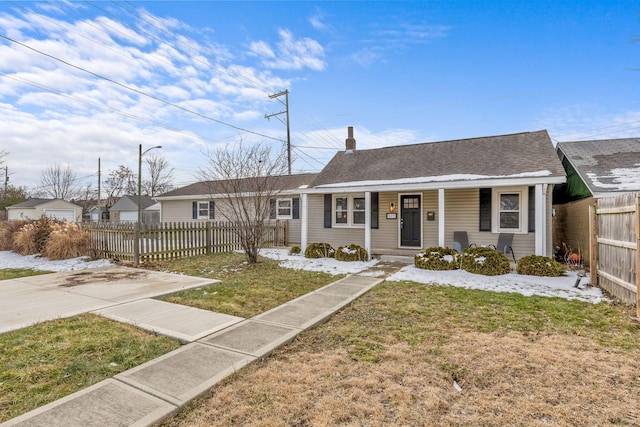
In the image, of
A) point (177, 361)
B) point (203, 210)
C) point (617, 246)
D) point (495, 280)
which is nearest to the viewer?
point (177, 361)

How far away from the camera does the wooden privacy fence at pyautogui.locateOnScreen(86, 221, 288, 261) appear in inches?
375

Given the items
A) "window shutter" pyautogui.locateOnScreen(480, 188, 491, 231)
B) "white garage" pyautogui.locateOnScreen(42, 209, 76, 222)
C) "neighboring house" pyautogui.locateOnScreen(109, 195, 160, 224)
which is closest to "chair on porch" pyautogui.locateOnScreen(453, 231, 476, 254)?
"window shutter" pyautogui.locateOnScreen(480, 188, 491, 231)

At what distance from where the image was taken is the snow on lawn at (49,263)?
8914 millimetres

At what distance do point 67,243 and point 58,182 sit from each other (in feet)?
146

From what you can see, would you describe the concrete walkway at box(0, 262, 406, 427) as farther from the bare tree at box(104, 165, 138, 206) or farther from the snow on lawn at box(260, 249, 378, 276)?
the bare tree at box(104, 165, 138, 206)

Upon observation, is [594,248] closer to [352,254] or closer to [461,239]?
[461,239]

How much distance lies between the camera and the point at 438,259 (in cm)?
849

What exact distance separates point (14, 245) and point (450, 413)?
15.4 metres

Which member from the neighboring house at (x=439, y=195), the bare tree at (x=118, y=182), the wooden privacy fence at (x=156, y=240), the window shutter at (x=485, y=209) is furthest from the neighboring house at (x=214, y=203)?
the bare tree at (x=118, y=182)

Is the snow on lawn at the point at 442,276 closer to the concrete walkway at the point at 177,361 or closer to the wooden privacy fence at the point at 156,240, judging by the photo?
the wooden privacy fence at the point at 156,240

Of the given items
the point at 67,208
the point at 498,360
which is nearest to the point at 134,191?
the point at 67,208

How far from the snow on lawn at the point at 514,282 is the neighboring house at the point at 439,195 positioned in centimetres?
143

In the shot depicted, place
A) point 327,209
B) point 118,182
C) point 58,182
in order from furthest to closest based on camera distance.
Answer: point 58,182 < point 118,182 < point 327,209

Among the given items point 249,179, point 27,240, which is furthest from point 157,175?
point 249,179
